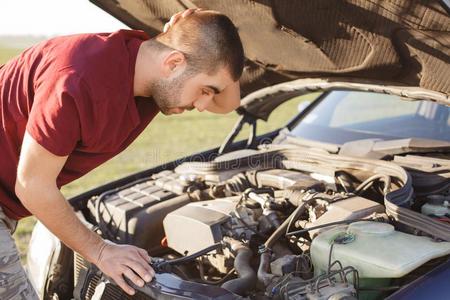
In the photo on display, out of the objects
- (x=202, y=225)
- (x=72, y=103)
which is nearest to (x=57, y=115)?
(x=72, y=103)

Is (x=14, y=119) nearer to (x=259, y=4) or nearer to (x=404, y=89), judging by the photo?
(x=259, y=4)

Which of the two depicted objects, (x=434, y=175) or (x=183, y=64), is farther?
(x=434, y=175)

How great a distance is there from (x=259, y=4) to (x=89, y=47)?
883 mm

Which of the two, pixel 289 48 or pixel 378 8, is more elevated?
pixel 378 8

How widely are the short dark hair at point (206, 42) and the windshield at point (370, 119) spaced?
1391 millimetres

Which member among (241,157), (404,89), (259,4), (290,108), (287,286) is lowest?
(290,108)

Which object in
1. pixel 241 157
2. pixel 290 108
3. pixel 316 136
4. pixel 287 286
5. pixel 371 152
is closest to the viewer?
pixel 287 286

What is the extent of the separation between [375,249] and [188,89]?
87 cm

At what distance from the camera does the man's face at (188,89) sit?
2.01m

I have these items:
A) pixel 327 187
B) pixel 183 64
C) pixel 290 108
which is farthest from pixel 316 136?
pixel 290 108

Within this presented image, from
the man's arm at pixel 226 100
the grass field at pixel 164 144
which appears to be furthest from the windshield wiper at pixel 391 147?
the grass field at pixel 164 144

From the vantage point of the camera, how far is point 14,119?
2041 millimetres

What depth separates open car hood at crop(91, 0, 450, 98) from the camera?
2223 millimetres

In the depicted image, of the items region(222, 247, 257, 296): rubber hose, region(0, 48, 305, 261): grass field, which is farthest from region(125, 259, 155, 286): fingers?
region(0, 48, 305, 261): grass field
